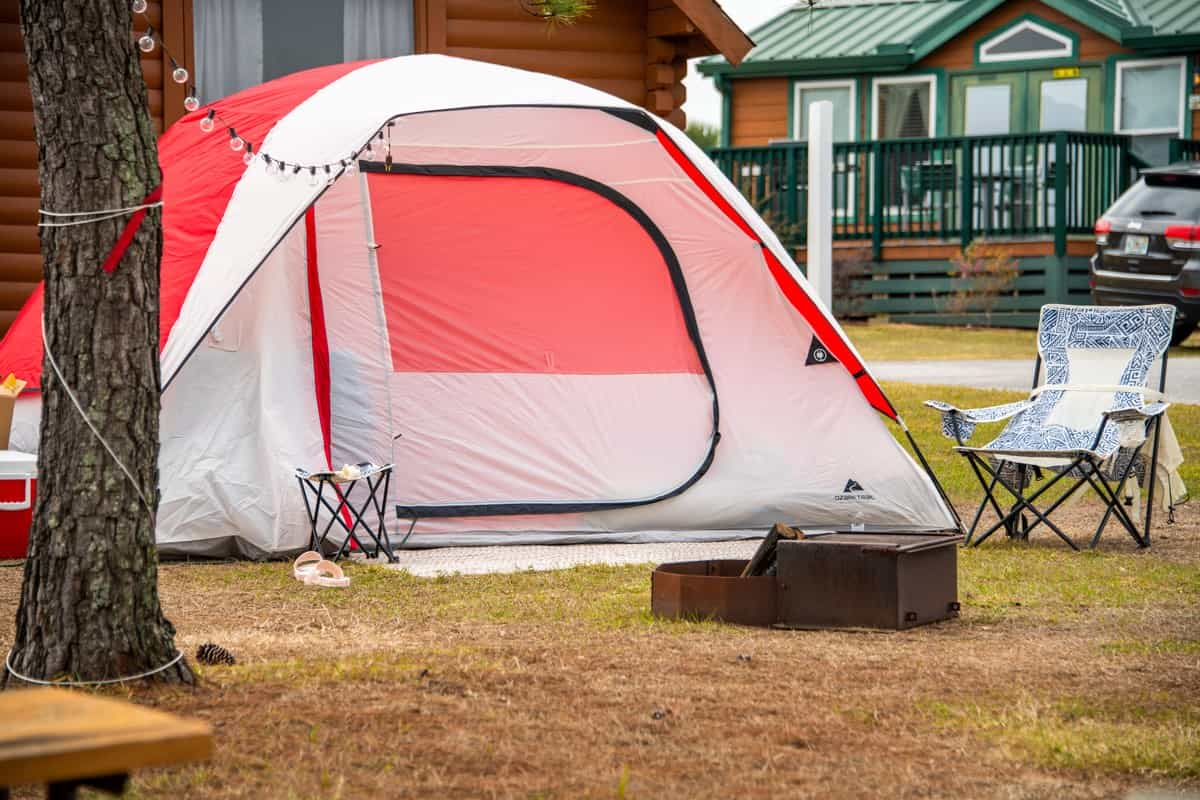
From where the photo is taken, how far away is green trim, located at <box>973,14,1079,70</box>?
19.7m

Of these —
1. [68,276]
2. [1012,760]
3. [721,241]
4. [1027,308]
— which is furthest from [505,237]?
[1027,308]

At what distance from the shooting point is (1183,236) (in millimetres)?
13820

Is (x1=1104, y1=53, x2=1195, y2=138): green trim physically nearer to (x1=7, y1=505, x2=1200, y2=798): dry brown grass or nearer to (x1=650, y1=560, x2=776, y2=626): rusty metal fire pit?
(x1=7, y1=505, x2=1200, y2=798): dry brown grass

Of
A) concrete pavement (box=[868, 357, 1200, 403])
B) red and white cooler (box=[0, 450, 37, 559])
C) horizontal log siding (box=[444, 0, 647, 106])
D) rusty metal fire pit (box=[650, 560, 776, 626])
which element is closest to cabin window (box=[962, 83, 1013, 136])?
concrete pavement (box=[868, 357, 1200, 403])

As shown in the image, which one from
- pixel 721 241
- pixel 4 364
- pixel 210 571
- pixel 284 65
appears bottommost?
pixel 210 571

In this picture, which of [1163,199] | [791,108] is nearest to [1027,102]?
[791,108]

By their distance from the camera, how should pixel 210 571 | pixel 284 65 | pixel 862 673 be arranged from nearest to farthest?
1. pixel 862 673
2. pixel 210 571
3. pixel 284 65

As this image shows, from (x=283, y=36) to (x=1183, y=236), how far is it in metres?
7.94

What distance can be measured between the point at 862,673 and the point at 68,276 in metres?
2.13

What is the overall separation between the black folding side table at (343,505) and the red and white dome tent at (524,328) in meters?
0.16

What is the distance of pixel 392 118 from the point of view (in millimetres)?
6277

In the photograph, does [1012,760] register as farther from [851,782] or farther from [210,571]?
[210,571]

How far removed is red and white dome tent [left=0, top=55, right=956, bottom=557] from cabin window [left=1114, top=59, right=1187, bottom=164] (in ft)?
43.2

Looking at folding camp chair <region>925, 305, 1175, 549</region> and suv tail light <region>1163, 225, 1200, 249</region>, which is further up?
suv tail light <region>1163, 225, 1200, 249</region>
